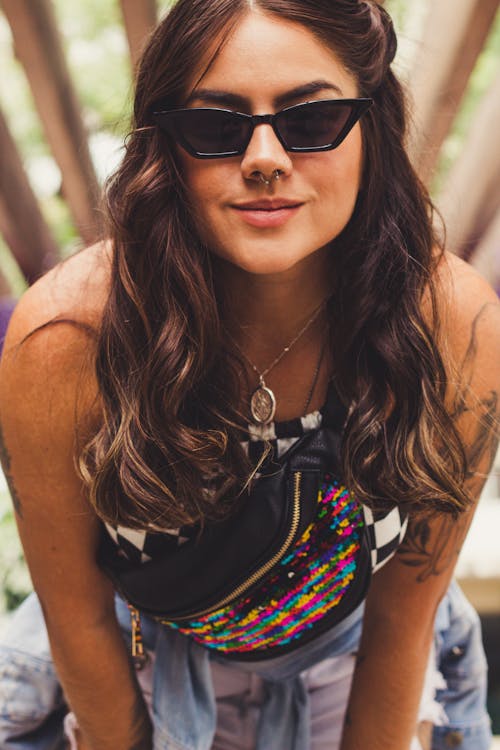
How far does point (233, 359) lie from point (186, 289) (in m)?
0.16

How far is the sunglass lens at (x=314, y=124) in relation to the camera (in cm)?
108

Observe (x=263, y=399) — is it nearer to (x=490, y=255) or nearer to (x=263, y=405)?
(x=263, y=405)

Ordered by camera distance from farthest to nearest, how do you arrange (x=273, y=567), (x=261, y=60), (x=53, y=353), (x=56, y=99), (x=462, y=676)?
(x=56, y=99)
(x=462, y=676)
(x=273, y=567)
(x=53, y=353)
(x=261, y=60)

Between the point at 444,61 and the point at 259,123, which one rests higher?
the point at 444,61

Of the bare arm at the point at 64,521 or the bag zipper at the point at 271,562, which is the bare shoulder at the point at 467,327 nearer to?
the bag zipper at the point at 271,562

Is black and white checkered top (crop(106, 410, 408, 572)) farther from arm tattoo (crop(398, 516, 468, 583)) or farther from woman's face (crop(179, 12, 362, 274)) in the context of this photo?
Answer: woman's face (crop(179, 12, 362, 274))

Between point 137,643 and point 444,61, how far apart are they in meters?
1.60

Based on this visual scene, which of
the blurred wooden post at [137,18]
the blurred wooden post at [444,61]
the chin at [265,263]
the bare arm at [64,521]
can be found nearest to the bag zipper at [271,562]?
the bare arm at [64,521]

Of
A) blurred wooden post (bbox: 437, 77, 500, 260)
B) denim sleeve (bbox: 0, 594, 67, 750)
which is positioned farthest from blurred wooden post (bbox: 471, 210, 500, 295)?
denim sleeve (bbox: 0, 594, 67, 750)

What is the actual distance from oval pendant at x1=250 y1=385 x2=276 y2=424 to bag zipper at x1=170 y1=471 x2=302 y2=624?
11cm

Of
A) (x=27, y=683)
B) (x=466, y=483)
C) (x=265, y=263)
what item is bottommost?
(x=27, y=683)

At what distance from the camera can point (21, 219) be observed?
2.44 meters

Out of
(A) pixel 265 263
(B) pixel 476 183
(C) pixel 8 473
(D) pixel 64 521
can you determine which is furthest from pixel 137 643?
(B) pixel 476 183

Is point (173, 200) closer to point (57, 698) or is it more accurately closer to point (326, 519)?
point (326, 519)
